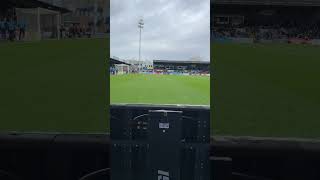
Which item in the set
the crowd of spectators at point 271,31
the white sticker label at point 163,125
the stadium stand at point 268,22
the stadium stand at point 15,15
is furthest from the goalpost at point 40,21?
the white sticker label at point 163,125

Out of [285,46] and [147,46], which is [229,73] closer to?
[285,46]

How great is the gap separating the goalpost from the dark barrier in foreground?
1065cm

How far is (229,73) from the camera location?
1647 centimetres

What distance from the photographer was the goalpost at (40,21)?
1409 centimetres

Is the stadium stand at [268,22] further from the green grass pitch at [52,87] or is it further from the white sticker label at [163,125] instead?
the white sticker label at [163,125]

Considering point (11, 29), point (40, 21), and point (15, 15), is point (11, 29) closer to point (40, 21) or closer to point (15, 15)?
point (40, 21)

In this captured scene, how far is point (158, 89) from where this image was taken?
1.95 metres

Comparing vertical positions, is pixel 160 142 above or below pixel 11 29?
below

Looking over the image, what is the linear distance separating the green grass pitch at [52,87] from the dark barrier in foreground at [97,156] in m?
3.96

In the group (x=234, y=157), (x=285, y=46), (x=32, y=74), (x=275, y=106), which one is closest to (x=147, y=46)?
(x=234, y=157)

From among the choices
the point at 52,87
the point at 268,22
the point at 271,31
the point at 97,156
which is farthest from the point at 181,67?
the point at 271,31

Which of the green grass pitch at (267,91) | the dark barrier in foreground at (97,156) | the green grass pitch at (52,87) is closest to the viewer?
the dark barrier in foreground at (97,156)

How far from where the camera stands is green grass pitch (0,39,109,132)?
31.1 feet

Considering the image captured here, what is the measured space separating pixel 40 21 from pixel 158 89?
14405 mm
